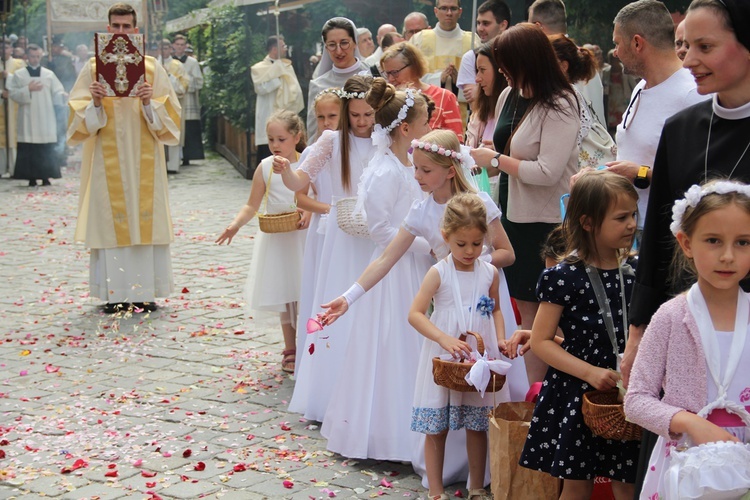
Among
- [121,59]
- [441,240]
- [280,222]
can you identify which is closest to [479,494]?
[441,240]

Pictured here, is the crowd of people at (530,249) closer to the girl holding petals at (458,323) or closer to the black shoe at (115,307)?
the girl holding petals at (458,323)

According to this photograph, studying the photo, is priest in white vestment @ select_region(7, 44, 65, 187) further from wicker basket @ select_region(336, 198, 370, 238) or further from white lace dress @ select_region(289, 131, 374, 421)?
wicker basket @ select_region(336, 198, 370, 238)

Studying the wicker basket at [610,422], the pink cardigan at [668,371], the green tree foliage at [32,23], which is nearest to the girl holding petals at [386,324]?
the wicker basket at [610,422]

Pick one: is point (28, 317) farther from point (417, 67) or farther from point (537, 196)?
point (537, 196)

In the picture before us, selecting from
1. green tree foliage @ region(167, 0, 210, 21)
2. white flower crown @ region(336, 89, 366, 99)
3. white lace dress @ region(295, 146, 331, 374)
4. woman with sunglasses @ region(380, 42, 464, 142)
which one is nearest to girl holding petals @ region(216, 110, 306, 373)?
white lace dress @ region(295, 146, 331, 374)

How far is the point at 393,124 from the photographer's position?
5.60m

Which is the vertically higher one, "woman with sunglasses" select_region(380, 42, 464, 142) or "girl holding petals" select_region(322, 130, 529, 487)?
"woman with sunglasses" select_region(380, 42, 464, 142)

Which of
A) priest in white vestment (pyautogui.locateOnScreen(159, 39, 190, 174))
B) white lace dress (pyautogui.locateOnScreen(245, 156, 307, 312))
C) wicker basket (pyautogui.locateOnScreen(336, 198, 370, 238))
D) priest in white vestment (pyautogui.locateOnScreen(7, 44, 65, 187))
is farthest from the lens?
priest in white vestment (pyautogui.locateOnScreen(159, 39, 190, 174))

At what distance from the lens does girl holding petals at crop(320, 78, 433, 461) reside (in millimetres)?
5547

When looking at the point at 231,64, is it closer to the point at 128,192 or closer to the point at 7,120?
the point at 7,120

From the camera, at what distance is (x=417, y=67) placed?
7.36 meters

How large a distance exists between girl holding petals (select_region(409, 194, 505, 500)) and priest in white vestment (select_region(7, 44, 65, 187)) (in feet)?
54.9

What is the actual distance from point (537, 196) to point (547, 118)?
42cm

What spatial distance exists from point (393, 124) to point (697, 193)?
2.73 metres
